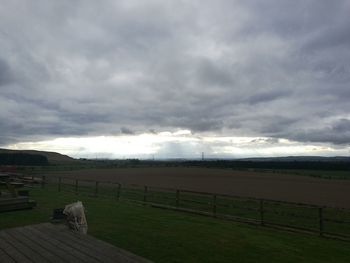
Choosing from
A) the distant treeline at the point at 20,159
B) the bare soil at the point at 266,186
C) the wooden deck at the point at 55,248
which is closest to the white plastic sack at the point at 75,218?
the wooden deck at the point at 55,248

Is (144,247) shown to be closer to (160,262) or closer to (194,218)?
(160,262)

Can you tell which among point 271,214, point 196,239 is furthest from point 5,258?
point 271,214

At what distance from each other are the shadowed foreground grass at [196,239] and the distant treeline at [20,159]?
92922 millimetres

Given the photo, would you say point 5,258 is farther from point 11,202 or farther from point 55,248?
point 11,202

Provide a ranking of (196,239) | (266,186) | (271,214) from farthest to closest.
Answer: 1. (266,186)
2. (271,214)
3. (196,239)

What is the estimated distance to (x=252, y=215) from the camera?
58.9 ft

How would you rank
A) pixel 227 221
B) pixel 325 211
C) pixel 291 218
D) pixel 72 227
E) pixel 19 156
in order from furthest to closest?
pixel 19 156 → pixel 325 211 → pixel 291 218 → pixel 227 221 → pixel 72 227

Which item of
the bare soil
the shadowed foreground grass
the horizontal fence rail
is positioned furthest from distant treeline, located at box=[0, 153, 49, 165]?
the shadowed foreground grass

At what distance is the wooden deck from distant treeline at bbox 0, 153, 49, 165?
98.2m

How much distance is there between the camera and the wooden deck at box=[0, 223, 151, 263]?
13.5 ft

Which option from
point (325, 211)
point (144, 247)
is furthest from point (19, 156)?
point (144, 247)

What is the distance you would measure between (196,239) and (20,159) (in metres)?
105

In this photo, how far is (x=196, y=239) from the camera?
8.74 m

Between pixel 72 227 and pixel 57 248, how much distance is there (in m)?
1.86
